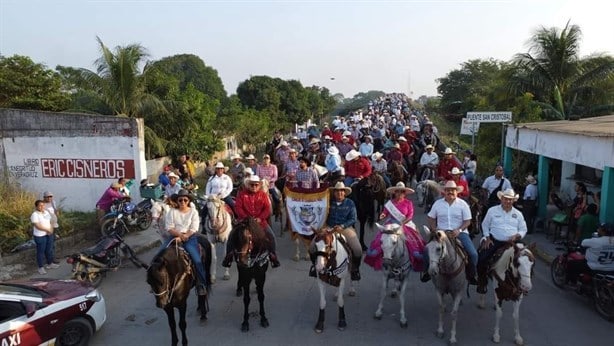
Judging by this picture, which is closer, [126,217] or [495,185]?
[495,185]

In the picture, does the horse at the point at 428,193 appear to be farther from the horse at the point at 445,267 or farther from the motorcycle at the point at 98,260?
the motorcycle at the point at 98,260

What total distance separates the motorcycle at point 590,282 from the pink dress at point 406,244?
295 centimetres

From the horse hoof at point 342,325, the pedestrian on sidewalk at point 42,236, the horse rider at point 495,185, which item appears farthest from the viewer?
the horse rider at point 495,185

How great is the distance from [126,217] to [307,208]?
5.81 m

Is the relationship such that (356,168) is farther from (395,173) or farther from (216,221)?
(216,221)

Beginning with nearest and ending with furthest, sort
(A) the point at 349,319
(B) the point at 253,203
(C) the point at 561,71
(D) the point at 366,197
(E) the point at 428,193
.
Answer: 1. (A) the point at 349,319
2. (B) the point at 253,203
3. (D) the point at 366,197
4. (E) the point at 428,193
5. (C) the point at 561,71

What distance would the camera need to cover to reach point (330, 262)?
271 inches

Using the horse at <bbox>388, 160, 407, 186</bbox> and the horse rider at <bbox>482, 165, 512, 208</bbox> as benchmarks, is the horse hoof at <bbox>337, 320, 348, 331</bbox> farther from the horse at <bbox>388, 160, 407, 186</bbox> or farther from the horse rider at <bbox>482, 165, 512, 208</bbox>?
the horse at <bbox>388, 160, 407, 186</bbox>

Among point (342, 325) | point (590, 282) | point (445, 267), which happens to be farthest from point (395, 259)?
point (590, 282)

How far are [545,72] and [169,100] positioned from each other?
16483 millimetres

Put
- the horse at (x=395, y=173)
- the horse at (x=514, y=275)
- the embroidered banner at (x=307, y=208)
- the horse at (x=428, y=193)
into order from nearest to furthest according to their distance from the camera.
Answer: the horse at (x=514, y=275)
the embroidered banner at (x=307, y=208)
the horse at (x=428, y=193)
the horse at (x=395, y=173)

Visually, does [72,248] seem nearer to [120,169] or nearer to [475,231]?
[120,169]

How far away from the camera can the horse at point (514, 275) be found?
646 centimetres

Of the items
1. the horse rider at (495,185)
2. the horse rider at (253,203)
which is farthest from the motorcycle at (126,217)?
the horse rider at (495,185)
